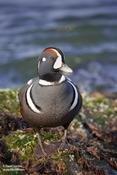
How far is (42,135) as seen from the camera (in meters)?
5.79

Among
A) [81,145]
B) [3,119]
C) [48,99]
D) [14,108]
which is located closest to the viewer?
[48,99]

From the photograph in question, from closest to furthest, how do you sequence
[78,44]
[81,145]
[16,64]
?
[81,145] < [16,64] < [78,44]

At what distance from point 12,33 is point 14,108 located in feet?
29.1

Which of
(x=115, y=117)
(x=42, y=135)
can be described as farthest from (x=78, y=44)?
(x=42, y=135)

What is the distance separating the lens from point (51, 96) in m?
5.34

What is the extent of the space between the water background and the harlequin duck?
20.6ft

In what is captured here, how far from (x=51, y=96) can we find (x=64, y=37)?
9843mm

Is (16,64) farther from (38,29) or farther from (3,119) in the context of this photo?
(3,119)

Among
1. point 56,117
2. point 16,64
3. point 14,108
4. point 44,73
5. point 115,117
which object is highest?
point 44,73

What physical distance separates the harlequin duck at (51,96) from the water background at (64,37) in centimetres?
628

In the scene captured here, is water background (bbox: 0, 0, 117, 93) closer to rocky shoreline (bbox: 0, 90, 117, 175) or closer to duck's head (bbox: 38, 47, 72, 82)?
rocky shoreline (bbox: 0, 90, 117, 175)

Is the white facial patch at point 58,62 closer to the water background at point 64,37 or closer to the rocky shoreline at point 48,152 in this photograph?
the rocky shoreline at point 48,152

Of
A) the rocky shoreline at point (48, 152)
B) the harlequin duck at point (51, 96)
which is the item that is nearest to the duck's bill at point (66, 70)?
the harlequin duck at point (51, 96)

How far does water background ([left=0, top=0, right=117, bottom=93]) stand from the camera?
12.9 m
